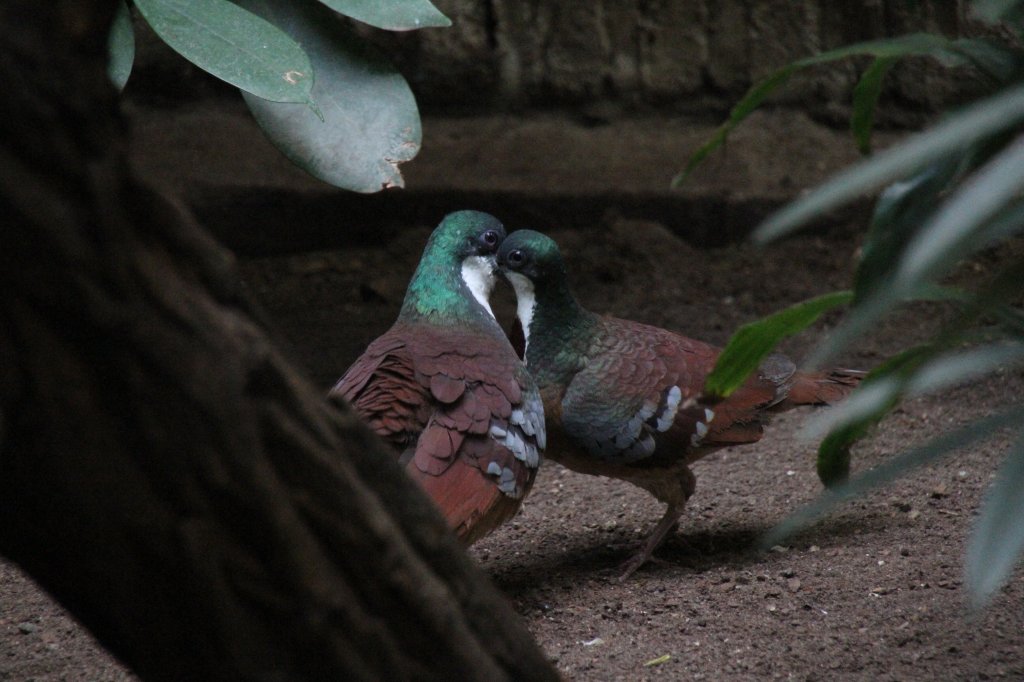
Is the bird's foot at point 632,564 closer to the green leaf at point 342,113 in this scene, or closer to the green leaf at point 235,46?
the green leaf at point 342,113

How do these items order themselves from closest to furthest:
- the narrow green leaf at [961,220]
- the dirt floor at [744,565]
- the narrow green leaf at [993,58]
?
the narrow green leaf at [961,220] → the narrow green leaf at [993,58] → the dirt floor at [744,565]

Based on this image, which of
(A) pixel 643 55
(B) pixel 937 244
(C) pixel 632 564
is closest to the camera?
(B) pixel 937 244

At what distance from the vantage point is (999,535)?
144 cm

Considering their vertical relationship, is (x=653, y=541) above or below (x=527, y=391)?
below

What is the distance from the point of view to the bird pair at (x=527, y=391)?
115 inches

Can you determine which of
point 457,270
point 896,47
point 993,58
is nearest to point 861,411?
point 896,47

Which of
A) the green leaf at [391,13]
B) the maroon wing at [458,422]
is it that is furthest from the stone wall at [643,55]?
the maroon wing at [458,422]

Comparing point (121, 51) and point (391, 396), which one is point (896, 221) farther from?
point (121, 51)

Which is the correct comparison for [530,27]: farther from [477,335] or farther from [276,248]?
[477,335]

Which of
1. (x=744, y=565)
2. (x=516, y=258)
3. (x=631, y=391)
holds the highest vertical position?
(x=516, y=258)

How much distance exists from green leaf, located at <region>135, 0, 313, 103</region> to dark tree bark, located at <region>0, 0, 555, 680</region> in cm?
169

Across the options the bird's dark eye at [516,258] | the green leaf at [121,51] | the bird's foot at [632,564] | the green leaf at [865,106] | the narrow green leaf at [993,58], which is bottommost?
the bird's foot at [632,564]

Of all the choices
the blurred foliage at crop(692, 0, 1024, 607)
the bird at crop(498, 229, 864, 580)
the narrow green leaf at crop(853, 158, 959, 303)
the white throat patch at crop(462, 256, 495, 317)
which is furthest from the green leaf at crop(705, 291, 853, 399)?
the white throat patch at crop(462, 256, 495, 317)

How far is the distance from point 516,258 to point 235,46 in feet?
3.59
